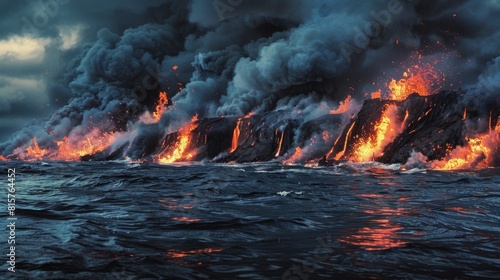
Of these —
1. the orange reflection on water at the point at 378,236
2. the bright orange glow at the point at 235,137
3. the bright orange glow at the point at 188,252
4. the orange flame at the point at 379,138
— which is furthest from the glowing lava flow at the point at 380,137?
the bright orange glow at the point at 188,252

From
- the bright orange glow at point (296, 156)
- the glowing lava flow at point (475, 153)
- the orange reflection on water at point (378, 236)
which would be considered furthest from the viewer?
the bright orange glow at point (296, 156)

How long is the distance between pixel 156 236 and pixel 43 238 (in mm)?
2252

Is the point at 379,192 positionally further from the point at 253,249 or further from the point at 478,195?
the point at 253,249

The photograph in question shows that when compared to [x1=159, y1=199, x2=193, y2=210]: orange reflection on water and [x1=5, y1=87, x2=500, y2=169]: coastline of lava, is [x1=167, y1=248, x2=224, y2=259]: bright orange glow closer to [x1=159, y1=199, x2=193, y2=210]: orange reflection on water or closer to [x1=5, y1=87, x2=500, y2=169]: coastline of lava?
[x1=159, y1=199, x2=193, y2=210]: orange reflection on water

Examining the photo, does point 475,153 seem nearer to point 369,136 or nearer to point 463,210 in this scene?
point 369,136

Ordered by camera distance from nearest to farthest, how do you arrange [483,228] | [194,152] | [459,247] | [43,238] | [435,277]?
1. [435,277]
2. [459,247]
3. [43,238]
4. [483,228]
5. [194,152]

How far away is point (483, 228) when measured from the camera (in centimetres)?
1003

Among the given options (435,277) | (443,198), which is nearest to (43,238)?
(435,277)

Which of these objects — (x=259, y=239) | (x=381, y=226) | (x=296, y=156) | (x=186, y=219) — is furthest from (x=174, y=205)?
(x=296, y=156)

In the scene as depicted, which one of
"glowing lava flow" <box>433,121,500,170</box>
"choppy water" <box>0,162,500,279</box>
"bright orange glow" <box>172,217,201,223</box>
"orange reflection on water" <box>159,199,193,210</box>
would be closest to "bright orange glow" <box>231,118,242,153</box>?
"glowing lava flow" <box>433,121,500,170</box>

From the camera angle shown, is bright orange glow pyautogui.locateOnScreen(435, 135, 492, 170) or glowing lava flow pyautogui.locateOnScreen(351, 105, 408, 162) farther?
glowing lava flow pyautogui.locateOnScreen(351, 105, 408, 162)

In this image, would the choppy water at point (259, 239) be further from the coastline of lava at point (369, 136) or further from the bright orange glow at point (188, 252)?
the coastline of lava at point (369, 136)

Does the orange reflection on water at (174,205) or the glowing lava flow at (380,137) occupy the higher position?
the glowing lava flow at (380,137)

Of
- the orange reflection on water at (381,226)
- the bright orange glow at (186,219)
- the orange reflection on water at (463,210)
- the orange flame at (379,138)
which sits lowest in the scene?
the orange reflection on water at (463,210)
